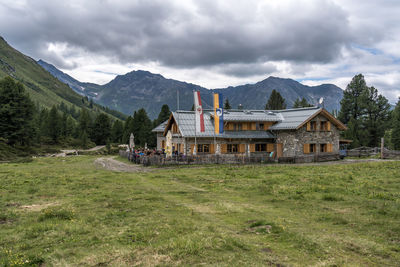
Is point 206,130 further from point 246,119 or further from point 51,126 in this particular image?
point 51,126

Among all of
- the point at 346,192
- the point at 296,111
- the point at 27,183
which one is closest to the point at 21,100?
the point at 27,183

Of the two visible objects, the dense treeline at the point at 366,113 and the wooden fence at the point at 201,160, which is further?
the dense treeline at the point at 366,113

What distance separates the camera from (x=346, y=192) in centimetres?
1480

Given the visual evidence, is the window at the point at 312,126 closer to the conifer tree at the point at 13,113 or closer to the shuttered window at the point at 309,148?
the shuttered window at the point at 309,148

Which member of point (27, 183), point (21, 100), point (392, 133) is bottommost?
point (27, 183)

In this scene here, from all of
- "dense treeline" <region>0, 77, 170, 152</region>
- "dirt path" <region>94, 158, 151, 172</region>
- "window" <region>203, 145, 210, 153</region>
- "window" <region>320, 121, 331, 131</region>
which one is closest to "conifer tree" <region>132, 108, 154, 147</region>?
"dense treeline" <region>0, 77, 170, 152</region>

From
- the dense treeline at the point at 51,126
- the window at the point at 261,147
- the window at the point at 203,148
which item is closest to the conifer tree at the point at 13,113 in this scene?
the dense treeline at the point at 51,126

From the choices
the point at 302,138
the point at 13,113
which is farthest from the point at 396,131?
the point at 13,113

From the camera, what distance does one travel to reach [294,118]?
143ft

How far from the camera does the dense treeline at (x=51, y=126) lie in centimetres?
5816

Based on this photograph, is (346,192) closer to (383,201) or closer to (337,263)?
(383,201)

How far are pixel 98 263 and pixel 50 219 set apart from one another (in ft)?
15.7

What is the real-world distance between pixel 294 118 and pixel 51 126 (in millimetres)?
80936

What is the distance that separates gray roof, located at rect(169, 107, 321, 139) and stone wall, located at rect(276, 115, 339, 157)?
1242mm
